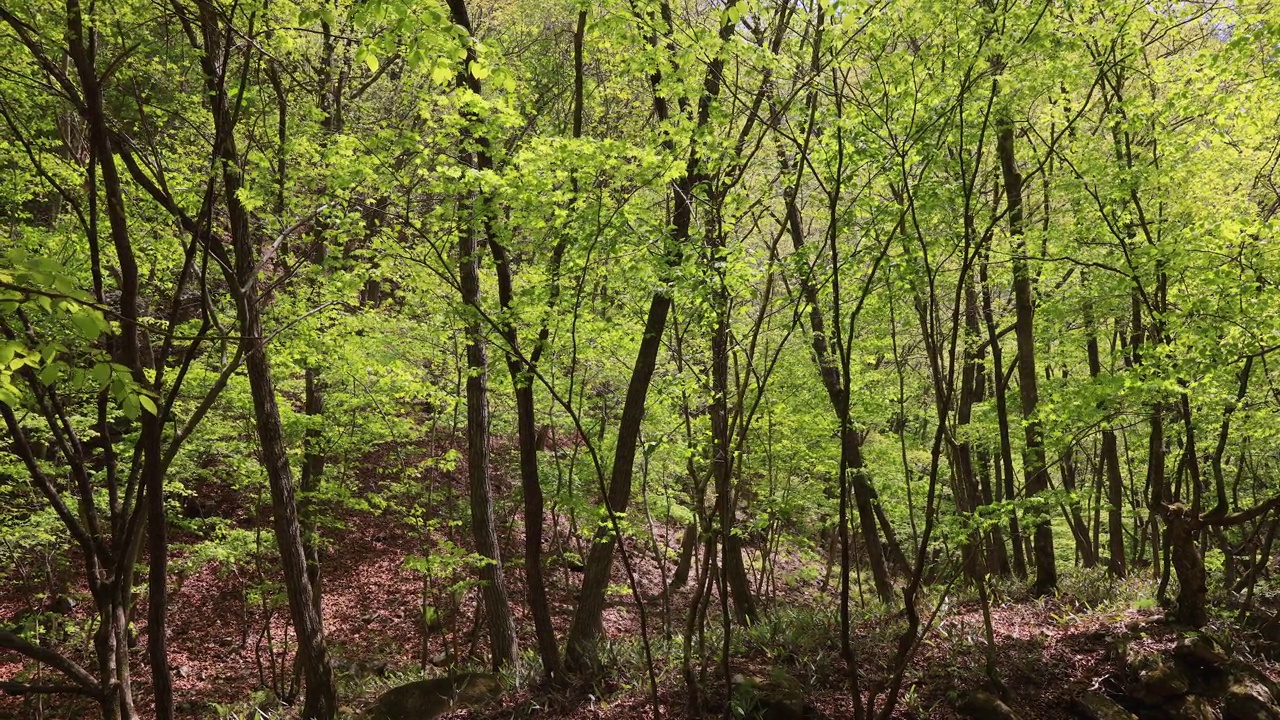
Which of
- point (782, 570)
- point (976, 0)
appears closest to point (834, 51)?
point (976, 0)

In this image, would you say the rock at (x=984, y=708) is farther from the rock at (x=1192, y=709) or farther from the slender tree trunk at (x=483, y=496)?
the slender tree trunk at (x=483, y=496)

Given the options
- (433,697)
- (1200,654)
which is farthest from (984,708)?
(433,697)

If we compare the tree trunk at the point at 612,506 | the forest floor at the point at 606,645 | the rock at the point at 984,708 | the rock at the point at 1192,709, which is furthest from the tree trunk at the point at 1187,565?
the tree trunk at the point at 612,506

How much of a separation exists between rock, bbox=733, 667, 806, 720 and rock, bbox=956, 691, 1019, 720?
131cm

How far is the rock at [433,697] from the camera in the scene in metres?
6.98

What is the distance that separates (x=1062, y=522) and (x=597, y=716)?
21.2 meters

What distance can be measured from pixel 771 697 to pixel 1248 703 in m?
3.85

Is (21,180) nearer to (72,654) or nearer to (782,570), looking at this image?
(72,654)

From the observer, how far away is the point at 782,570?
18500 mm

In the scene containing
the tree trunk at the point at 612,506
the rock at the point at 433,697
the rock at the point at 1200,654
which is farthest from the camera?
the rock at the point at 433,697

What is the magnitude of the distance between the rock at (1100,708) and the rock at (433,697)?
543cm

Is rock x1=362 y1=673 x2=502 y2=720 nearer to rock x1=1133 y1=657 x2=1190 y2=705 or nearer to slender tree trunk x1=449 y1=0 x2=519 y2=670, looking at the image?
slender tree trunk x1=449 y1=0 x2=519 y2=670

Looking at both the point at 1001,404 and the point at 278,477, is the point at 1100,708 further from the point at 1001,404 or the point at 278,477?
the point at 278,477

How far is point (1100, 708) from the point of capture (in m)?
5.62
